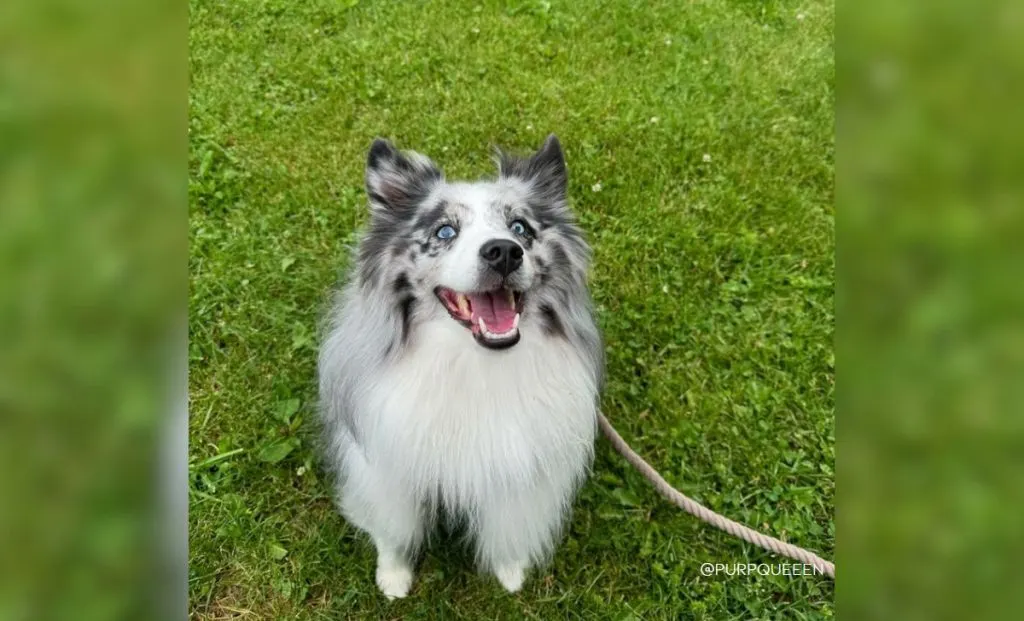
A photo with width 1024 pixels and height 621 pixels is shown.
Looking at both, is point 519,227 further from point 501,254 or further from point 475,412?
point 475,412

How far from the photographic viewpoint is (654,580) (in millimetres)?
2910

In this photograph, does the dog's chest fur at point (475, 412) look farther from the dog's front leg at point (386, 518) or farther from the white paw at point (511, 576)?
the white paw at point (511, 576)

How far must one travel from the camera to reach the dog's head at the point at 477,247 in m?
2.06

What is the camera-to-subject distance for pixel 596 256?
3910mm

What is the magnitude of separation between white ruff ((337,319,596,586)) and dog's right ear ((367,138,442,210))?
1.74ft

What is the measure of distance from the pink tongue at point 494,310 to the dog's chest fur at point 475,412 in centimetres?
9

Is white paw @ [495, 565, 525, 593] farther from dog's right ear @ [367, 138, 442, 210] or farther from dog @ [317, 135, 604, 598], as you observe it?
dog's right ear @ [367, 138, 442, 210]

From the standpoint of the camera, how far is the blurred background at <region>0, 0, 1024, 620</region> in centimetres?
70

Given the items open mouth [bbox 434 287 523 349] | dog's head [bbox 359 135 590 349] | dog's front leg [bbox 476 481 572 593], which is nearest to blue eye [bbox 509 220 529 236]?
dog's head [bbox 359 135 590 349]

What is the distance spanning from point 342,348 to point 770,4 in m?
4.73
